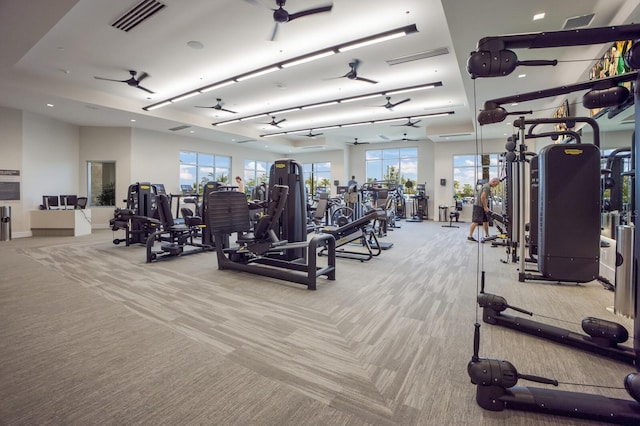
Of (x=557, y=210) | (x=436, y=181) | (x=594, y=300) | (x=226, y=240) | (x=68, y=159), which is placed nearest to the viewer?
(x=557, y=210)

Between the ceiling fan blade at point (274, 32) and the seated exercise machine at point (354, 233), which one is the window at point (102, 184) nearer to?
the ceiling fan blade at point (274, 32)

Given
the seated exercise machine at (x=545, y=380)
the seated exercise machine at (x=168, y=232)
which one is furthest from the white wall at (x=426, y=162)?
the seated exercise machine at (x=545, y=380)

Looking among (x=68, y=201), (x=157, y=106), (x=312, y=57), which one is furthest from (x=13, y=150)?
(x=312, y=57)

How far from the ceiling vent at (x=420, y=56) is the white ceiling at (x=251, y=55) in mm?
140

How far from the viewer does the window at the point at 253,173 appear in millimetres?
15680

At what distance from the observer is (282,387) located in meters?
1.83

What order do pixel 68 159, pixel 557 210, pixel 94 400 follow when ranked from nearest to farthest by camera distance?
pixel 94 400
pixel 557 210
pixel 68 159

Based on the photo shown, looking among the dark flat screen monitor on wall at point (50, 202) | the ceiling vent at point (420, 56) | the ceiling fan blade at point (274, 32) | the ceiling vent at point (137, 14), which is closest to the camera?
the ceiling vent at point (137, 14)

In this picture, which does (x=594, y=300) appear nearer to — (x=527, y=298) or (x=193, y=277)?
(x=527, y=298)

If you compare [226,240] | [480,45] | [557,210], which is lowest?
[226,240]

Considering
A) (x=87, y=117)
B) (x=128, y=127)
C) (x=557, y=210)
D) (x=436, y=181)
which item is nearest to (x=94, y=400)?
(x=557, y=210)

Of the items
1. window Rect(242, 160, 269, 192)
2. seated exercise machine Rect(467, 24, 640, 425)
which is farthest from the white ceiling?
window Rect(242, 160, 269, 192)

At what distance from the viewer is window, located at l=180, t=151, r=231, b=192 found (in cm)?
1287

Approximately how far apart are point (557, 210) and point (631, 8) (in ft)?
10.4
